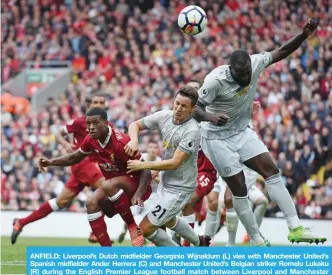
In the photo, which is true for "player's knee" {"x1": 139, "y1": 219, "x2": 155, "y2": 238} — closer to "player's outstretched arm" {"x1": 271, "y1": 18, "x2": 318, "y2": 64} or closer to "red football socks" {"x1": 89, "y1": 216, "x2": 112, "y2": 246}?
"red football socks" {"x1": 89, "y1": 216, "x2": 112, "y2": 246}

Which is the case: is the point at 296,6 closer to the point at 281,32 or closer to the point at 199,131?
the point at 281,32

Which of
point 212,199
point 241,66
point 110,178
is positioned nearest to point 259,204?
point 212,199

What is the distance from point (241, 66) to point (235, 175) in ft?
4.46

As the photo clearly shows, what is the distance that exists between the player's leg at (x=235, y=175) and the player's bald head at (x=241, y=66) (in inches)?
34.9

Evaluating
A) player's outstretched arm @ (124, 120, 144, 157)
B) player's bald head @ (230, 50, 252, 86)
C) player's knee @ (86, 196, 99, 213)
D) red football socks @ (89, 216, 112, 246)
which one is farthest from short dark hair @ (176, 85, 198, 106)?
red football socks @ (89, 216, 112, 246)

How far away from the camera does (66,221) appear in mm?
18906

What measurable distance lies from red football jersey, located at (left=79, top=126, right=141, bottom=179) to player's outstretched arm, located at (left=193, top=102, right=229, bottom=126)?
1003 mm

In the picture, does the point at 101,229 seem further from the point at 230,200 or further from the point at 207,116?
the point at 230,200

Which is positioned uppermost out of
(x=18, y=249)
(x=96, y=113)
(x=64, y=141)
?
(x=96, y=113)

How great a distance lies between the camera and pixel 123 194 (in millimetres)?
10680

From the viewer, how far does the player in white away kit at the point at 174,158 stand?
395 inches

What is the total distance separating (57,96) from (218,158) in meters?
17.2

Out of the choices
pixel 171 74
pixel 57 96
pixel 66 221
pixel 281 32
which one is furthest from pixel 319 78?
pixel 57 96

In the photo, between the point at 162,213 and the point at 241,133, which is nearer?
the point at 162,213
